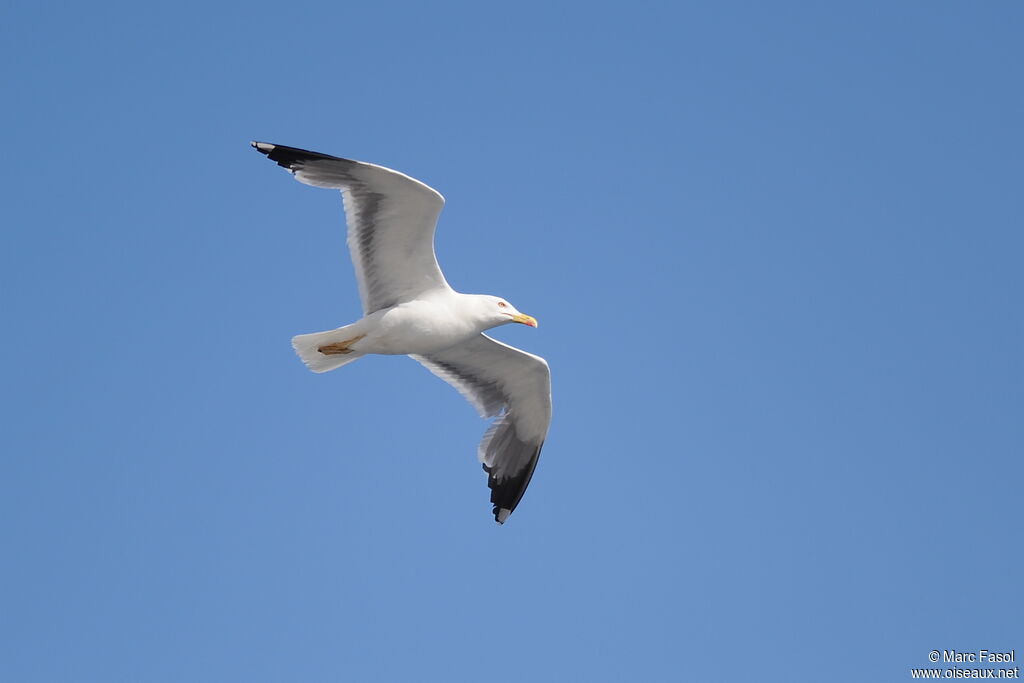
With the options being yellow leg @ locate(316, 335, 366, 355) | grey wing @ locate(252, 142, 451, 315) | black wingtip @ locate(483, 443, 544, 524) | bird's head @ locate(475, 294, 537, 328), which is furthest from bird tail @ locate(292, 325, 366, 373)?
black wingtip @ locate(483, 443, 544, 524)

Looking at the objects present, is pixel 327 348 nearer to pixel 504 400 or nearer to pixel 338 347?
pixel 338 347

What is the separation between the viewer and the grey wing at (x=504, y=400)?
1366 cm

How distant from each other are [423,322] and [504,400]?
2109 millimetres

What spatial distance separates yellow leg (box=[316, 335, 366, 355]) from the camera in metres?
12.6

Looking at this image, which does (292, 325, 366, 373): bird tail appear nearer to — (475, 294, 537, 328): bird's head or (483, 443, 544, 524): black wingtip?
(475, 294, 537, 328): bird's head

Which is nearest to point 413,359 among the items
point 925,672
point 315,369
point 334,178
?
point 315,369

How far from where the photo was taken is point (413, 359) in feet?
46.7

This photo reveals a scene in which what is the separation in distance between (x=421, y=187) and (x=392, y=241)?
0.78 m

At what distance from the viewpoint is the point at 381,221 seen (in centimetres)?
1209

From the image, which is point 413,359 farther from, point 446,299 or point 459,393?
point 446,299

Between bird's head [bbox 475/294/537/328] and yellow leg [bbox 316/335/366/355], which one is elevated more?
bird's head [bbox 475/294/537/328]

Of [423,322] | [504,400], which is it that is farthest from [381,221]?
[504,400]

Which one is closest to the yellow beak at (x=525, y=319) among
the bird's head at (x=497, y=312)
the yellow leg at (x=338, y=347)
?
the bird's head at (x=497, y=312)

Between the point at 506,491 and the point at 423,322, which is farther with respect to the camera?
the point at 506,491
